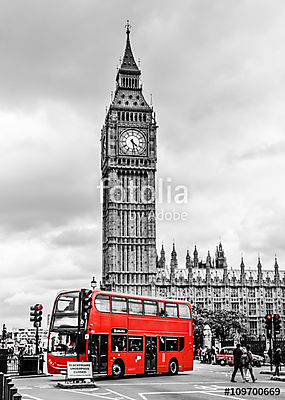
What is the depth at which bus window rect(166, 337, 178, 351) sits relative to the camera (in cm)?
3087

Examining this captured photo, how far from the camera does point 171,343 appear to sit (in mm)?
31109

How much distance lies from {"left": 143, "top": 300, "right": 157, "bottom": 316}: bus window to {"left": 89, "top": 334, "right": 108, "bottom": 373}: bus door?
3106mm

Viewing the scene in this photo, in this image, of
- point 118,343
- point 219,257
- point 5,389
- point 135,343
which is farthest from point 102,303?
point 219,257

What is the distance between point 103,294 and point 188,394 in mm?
7690

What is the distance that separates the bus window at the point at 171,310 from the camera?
3086cm

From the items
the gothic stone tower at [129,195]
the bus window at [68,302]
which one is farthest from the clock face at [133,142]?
the bus window at [68,302]

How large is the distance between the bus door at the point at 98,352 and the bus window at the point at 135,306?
210 centimetres

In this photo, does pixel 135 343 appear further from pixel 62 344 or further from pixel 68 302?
pixel 68 302

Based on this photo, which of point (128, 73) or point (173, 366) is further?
point (128, 73)

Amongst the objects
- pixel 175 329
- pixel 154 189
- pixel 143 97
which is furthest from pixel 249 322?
pixel 175 329

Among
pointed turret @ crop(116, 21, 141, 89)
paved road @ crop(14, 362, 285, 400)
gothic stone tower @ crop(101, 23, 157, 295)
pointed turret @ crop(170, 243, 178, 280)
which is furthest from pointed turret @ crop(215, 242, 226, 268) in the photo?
paved road @ crop(14, 362, 285, 400)

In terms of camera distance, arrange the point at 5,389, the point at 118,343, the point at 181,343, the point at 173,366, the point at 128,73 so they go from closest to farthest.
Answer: the point at 5,389 → the point at 118,343 → the point at 173,366 → the point at 181,343 → the point at 128,73

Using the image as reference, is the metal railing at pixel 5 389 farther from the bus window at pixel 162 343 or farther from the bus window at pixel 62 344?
the bus window at pixel 162 343

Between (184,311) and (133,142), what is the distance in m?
77.7
